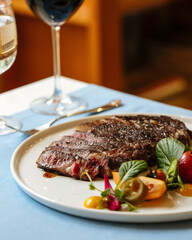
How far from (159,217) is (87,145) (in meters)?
0.36

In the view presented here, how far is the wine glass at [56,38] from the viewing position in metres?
1.64

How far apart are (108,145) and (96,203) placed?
0.83 ft

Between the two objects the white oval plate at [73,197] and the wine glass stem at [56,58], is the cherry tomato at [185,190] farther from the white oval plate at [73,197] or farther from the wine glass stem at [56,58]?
the wine glass stem at [56,58]

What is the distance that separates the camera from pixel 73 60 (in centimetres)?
372

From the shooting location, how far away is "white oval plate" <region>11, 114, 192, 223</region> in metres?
0.89

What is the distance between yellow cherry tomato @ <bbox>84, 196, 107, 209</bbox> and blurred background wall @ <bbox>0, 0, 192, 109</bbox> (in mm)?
1759

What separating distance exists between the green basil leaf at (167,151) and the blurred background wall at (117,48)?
60.8 inches

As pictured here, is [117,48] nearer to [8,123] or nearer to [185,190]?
[8,123]

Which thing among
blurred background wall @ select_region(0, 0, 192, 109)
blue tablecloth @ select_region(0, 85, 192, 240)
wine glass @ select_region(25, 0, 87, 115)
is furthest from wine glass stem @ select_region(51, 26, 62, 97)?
blurred background wall @ select_region(0, 0, 192, 109)

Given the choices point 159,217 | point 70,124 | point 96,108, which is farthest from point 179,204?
point 96,108

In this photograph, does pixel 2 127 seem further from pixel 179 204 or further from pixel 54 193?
pixel 179 204

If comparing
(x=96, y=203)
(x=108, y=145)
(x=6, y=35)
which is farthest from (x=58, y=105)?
(x=96, y=203)

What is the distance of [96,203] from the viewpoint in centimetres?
95

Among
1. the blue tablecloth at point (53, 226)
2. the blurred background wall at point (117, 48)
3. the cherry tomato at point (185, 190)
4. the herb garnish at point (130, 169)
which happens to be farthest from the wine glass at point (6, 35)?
the blurred background wall at point (117, 48)
